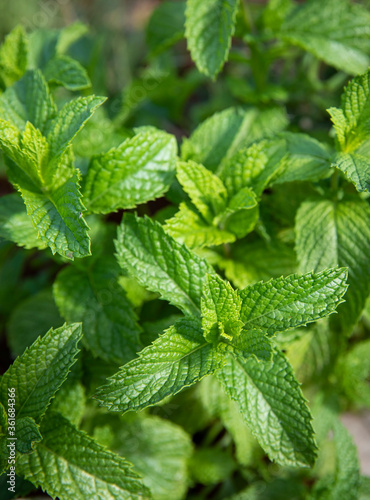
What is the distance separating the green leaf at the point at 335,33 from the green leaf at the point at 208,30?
0.25 meters

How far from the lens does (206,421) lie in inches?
59.5

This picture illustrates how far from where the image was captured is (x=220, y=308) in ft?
3.27

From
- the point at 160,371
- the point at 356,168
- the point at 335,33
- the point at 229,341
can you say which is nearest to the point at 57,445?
the point at 160,371

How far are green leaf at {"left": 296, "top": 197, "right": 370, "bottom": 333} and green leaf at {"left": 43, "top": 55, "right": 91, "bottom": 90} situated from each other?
2.28 ft

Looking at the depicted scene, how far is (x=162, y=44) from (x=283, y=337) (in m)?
1.05

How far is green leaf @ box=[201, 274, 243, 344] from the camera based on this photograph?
98 centimetres

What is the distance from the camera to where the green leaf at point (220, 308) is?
0.98 metres

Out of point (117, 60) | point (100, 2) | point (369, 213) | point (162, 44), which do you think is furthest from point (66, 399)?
point (100, 2)

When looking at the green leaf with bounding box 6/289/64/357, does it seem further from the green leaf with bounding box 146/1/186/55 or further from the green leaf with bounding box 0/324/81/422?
the green leaf with bounding box 146/1/186/55

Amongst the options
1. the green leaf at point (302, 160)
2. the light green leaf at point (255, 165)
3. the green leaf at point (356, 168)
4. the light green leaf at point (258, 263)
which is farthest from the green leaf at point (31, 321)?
the green leaf at point (356, 168)

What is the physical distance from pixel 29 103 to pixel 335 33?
0.98m

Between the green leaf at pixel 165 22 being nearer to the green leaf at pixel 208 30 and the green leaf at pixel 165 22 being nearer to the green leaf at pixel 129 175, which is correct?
the green leaf at pixel 208 30

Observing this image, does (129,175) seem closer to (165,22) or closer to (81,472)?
(81,472)

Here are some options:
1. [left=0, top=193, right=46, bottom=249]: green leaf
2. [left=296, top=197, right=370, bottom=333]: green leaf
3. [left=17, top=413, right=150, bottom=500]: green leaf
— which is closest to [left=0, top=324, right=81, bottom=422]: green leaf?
[left=17, top=413, right=150, bottom=500]: green leaf
